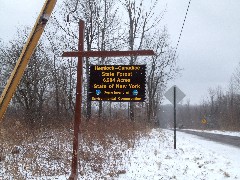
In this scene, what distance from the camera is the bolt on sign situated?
9.66 meters

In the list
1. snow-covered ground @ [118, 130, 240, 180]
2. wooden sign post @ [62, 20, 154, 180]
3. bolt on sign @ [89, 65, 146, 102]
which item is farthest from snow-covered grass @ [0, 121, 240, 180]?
bolt on sign @ [89, 65, 146, 102]

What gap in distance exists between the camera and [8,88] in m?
4.83

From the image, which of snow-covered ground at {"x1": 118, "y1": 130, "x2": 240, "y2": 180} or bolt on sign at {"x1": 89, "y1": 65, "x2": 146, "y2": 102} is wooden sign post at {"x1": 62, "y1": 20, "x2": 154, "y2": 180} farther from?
snow-covered ground at {"x1": 118, "y1": 130, "x2": 240, "y2": 180}

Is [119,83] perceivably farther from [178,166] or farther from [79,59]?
[178,166]

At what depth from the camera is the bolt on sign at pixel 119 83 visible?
31.7 ft

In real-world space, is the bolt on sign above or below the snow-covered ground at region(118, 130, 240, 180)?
above

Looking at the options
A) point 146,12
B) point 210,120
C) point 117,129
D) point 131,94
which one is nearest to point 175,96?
point 117,129

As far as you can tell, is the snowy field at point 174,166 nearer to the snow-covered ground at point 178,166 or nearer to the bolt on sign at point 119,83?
the snow-covered ground at point 178,166

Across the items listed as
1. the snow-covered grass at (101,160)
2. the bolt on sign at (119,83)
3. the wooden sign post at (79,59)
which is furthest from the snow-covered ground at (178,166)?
the bolt on sign at (119,83)

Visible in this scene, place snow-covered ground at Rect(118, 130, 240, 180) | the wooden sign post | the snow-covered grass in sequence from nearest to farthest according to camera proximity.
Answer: the wooden sign post
the snow-covered grass
snow-covered ground at Rect(118, 130, 240, 180)

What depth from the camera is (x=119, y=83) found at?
9711 mm

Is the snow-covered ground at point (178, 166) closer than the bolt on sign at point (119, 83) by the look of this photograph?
No

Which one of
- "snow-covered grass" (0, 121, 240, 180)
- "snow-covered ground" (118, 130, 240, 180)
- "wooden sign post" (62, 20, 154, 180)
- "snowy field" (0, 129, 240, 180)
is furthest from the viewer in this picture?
"snow-covered ground" (118, 130, 240, 180)

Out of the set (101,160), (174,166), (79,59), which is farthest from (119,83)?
(174,166)
